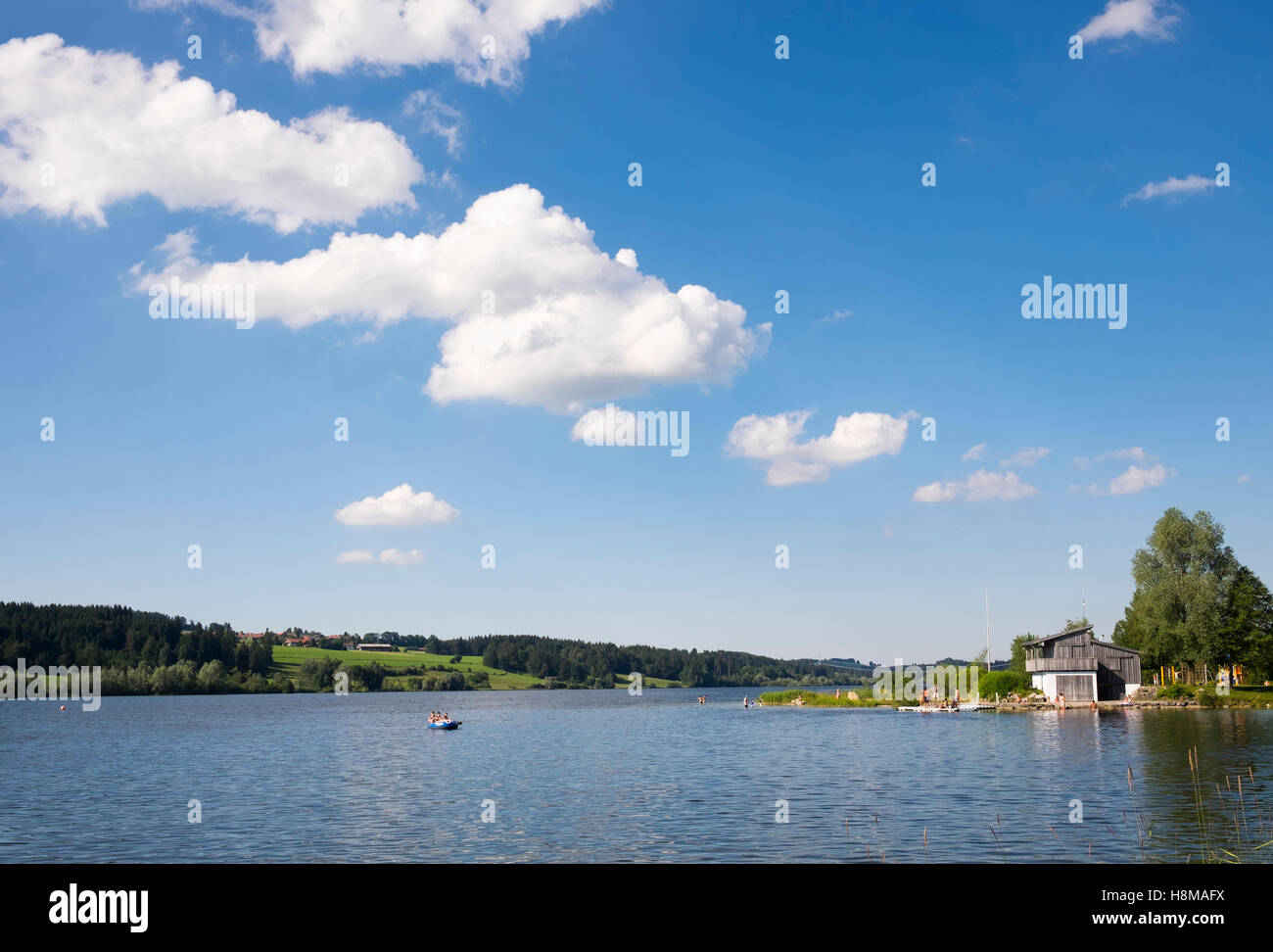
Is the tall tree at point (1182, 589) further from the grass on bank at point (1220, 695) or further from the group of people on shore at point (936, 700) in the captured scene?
the group of people on shore at point (936, 700)

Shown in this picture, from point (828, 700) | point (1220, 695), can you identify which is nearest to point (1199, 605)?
point (1220, 695)

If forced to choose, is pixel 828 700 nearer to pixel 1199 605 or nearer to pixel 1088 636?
pixel 1088 636

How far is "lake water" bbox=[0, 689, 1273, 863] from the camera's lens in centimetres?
3462

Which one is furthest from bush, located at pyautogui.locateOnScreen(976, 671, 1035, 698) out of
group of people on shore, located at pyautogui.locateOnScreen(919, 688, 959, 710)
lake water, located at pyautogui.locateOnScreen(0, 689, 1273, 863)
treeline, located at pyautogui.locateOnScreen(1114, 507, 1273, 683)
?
lake water, located at pyautogui.locateOnScreen(0, 689, 1273, 863)

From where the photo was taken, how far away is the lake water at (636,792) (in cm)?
3462

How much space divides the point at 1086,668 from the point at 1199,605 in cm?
1545

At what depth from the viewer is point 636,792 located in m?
50.0

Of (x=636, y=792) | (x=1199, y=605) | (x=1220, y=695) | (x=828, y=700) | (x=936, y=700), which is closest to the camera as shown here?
(x=636, y=792)

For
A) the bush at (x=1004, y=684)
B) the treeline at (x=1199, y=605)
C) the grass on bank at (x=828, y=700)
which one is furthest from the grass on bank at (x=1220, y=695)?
the grass on bank at (x=828, y=700)

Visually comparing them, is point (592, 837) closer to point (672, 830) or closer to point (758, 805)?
point (672, 830)

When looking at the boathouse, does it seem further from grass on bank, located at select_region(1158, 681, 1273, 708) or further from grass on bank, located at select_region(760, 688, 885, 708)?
grass on bank, located at select_region(760, 688, 885, 708)
